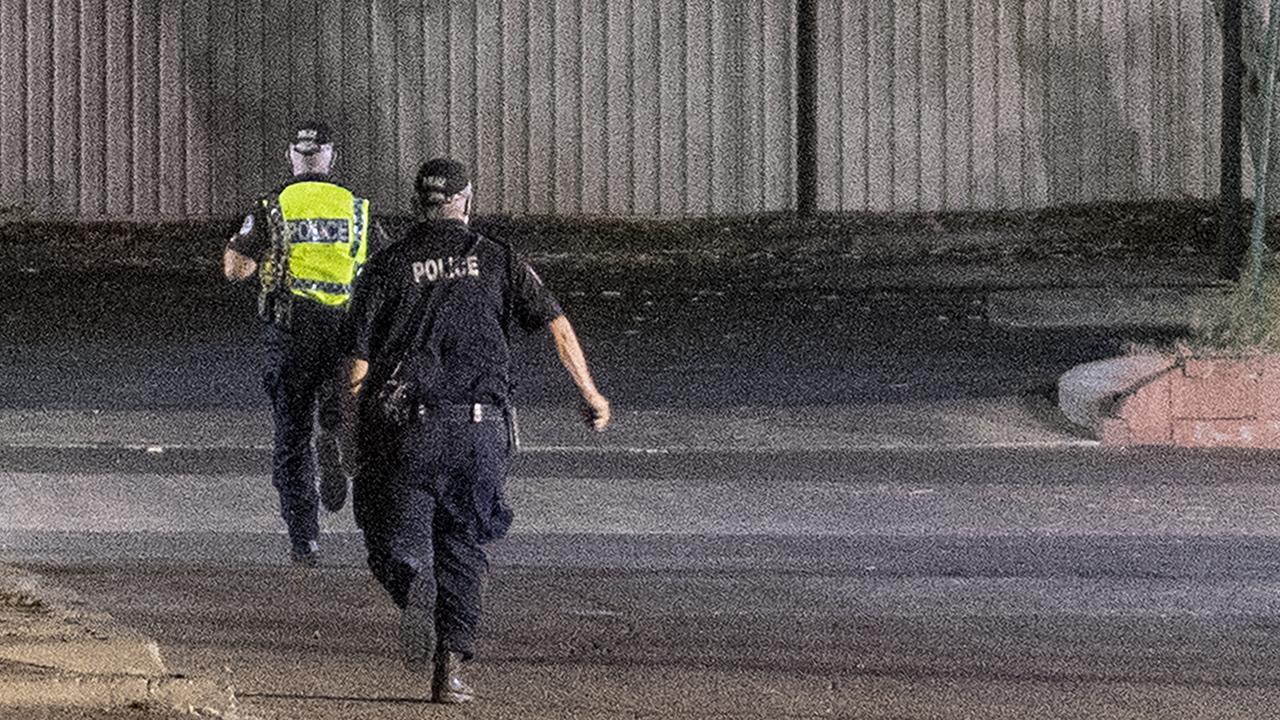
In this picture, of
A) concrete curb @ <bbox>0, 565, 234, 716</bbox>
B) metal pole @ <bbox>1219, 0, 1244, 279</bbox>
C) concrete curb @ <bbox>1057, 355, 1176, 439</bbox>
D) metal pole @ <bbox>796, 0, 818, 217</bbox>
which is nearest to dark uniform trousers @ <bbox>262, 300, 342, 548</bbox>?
concrete curb @ <bbox>0, 565, 234, 716</bbox>

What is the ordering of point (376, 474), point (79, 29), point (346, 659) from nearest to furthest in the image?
point (376, 474) → point (346, 659) → point (79, 29)

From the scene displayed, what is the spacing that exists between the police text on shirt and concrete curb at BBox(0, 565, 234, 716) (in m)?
1.33

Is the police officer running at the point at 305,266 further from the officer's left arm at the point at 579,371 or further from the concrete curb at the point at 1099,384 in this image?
the concrete curb at the point at 1099,384

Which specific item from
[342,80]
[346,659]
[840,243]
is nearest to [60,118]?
[342,80]

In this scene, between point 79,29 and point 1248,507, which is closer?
point 1248,507

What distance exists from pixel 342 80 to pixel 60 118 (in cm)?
246

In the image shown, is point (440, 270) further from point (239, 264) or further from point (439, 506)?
point (239, 264)

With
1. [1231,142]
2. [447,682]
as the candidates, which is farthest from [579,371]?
[1231,142]

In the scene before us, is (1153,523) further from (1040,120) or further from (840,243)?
(1040,120)

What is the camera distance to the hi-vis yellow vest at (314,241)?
9.88 metres

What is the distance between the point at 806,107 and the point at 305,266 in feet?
43.6

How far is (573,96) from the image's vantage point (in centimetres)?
2273

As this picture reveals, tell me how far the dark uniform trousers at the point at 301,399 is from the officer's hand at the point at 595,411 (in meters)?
2.37

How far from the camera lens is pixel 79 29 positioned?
22594mm
